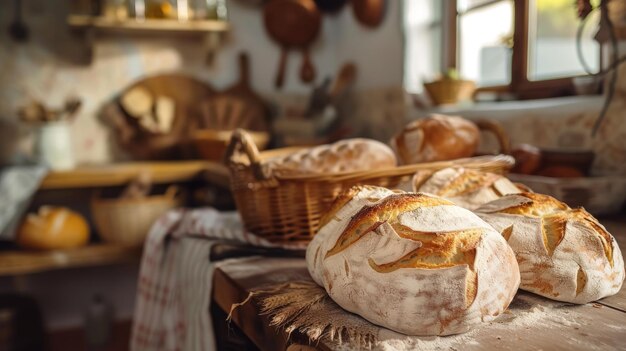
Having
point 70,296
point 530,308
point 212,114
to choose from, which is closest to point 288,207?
point 530,308

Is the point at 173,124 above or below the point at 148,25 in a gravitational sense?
below

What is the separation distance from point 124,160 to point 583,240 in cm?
284

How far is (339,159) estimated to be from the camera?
3.91 ft

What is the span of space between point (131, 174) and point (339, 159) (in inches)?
70.3

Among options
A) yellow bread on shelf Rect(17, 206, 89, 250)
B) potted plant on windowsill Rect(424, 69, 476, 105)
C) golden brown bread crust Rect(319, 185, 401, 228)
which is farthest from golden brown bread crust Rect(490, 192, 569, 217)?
yellow bread on shelf Rect(17, 206, 89, 250)

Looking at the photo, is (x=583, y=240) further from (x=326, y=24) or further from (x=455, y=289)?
(x=326, y=24)

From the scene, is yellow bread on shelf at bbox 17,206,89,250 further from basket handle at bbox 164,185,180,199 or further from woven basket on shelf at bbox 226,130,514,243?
woven basket on shelf at bbox 226,130,514,243

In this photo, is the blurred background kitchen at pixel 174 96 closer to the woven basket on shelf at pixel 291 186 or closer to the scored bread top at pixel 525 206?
the woven basket on shelf at pixel 291 186

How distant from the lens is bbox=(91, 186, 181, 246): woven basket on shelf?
98.4 inches

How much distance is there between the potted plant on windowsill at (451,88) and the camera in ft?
7.57

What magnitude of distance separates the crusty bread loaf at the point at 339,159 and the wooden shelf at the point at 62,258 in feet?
5.34

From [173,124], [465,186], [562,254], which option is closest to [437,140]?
[465,186]

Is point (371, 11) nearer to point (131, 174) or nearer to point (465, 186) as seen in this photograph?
point (131, 174)

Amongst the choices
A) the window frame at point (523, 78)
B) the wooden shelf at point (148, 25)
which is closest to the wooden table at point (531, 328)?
the window frame at point (523, 78)
